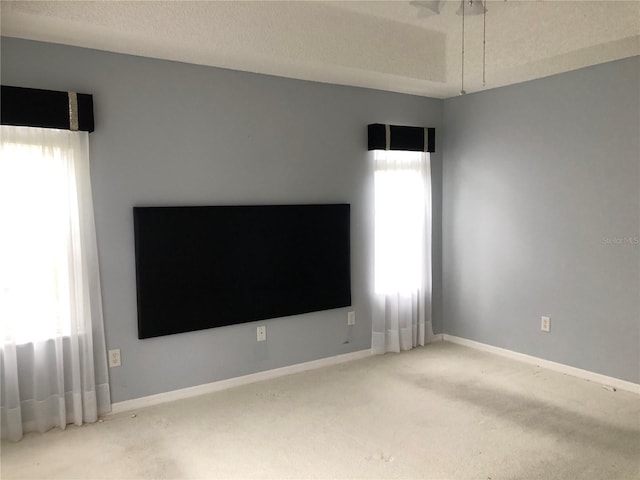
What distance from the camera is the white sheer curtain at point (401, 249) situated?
15.2 feet

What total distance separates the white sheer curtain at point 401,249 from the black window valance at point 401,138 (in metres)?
0.08

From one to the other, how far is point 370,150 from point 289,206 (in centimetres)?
96

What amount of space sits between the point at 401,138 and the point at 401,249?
3.25 feet

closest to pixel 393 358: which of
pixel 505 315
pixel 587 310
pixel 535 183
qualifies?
pixel 505 315

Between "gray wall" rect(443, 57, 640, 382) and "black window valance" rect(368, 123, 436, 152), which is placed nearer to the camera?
"gray wall" rect(443, 57, 640, 382)

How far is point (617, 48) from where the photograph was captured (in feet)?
11.3

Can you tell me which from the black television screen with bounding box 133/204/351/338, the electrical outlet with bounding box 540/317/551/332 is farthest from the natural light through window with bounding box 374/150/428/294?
the electrical outlet with bounding box 540/317/551/332

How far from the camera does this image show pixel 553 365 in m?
4.23

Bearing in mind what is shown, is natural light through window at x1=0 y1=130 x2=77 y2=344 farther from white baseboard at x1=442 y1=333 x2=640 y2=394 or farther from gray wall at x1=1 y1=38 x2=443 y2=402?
white baseboard at x1=442 y1=333 x2=640 y2=394

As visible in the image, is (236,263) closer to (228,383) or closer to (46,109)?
(228,383)

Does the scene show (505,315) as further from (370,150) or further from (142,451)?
(142,451)

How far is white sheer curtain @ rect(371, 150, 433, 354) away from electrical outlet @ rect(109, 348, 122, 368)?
7.12ft

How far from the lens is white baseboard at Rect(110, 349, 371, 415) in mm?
3538

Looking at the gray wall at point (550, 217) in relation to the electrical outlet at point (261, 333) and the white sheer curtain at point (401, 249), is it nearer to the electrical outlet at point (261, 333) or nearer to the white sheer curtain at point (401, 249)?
the white sheer curtain at point (401, 249)
